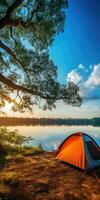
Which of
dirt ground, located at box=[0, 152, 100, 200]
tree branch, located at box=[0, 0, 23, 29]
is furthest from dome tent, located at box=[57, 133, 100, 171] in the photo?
tree branch, located at box=[0, 0, 23, 29]

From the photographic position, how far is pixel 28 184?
8820 mm

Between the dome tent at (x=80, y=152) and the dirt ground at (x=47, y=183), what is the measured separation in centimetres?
42

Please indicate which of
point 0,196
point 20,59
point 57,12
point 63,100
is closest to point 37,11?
point 57,12

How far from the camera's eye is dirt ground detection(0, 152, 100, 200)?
775 centimetres

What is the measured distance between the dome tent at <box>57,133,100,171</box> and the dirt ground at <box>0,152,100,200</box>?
0.42 metres

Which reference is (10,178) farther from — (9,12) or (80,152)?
(9,12)

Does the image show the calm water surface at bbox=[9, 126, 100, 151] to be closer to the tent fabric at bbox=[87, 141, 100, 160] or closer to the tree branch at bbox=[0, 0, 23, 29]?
the tent fabric at bbox=[87, 141, 100, 160]

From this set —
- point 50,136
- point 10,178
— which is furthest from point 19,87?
point 50,136

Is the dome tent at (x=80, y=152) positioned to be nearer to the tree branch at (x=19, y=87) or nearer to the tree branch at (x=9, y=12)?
the tree branch at (x=19, y=87)

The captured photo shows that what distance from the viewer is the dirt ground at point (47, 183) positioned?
7.75 meters

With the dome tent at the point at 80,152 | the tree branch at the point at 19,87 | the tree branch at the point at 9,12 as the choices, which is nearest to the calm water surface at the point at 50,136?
the tree branch at the point at 19,87

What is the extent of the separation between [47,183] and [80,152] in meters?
3.54

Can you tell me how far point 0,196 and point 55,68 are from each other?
A: 22.9 feet

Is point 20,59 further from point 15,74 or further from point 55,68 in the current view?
point 55,68
